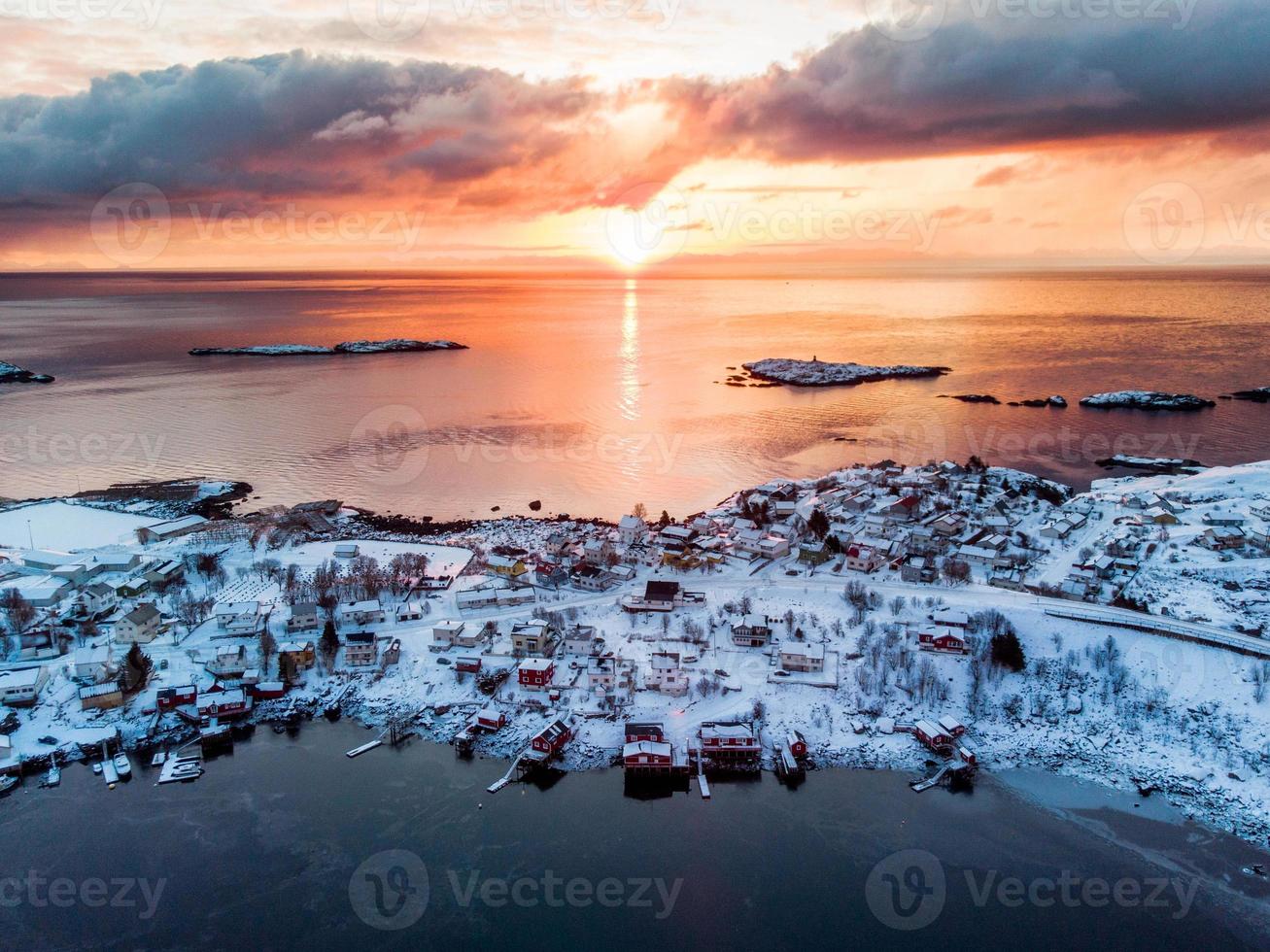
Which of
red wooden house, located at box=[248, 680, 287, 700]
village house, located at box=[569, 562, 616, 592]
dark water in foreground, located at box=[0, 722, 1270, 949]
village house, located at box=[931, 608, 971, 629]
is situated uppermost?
village house, located at box=[931, 608, 971, 629]

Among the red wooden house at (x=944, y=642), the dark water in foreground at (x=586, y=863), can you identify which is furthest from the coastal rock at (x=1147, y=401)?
the dark water in foreground at (x=586, y=863)

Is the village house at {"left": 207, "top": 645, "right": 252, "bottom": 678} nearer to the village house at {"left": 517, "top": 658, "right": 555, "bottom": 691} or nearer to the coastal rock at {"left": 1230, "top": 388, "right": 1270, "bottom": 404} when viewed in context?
the village house at {"left": 517, "top": 658, "right": 555, "bottom": 691}

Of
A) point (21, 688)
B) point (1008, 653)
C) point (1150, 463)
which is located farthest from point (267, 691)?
point (1150, 463)

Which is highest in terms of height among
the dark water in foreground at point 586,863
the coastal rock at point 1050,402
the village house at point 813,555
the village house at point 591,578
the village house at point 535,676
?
the coastal rock at point 1050,402

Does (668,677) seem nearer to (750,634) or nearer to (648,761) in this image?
(648,761)

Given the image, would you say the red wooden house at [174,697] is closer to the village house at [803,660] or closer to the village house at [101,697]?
the village house at [101,697]

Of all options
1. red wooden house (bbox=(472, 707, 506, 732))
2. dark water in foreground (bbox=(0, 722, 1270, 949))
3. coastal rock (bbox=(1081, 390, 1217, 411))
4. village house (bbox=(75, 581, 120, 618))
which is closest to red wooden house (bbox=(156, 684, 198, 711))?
dark water in foreground (bbox=(0, 722, 1270, 949))
